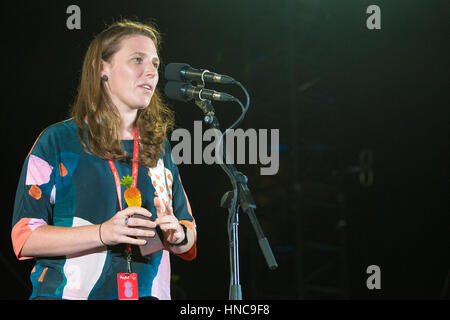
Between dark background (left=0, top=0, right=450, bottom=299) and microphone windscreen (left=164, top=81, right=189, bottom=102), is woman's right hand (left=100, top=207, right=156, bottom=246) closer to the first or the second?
microphone windscreen (left=164, top=81, right=189, bottom=102)

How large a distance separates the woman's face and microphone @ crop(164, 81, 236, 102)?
0.09 metres

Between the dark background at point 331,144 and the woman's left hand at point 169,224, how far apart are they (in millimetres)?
2354

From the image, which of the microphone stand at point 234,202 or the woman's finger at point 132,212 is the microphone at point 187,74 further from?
the woman's finger at point 132,212

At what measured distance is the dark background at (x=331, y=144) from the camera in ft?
14.9

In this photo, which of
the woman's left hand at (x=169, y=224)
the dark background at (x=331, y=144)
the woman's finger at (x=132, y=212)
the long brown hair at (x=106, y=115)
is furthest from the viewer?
the dark background at (x=331, y=144)

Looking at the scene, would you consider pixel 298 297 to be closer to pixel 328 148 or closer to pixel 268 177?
pixel 268 177

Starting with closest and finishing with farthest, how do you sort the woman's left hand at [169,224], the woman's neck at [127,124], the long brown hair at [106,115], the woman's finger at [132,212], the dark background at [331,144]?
the woman's finger at [132,212]
the woman's left hand at [169,224]
the long brown hair at [106,115]
the woman's neck at [127,124]
the dark background at [331,144]

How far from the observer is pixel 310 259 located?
194 inches

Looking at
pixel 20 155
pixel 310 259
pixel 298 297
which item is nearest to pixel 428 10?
pixel 310 259

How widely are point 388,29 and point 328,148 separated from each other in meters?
1.28

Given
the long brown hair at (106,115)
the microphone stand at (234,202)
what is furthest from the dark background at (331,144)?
the microphone stand at (234,202)

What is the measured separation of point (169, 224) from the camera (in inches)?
64.1

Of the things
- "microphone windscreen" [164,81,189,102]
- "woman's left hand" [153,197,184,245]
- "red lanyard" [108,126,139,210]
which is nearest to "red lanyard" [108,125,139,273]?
"red lanyard" [108,126,139,210]

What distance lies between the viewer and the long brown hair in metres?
1.77
